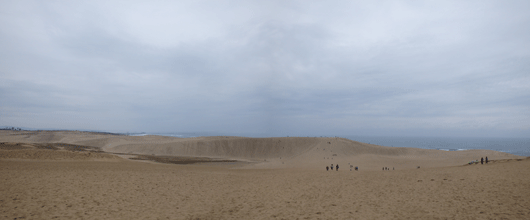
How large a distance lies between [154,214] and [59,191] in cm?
591

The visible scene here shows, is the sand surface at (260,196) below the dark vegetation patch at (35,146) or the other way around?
the other way around

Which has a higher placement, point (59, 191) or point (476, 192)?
point (476, 192)

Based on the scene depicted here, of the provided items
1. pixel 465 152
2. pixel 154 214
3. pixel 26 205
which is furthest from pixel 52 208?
pixel 465 152

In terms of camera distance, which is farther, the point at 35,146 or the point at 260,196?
the point at 35,146

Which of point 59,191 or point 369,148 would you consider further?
point 369,148

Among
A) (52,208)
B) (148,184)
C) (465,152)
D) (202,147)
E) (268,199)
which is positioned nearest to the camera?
(52,208)

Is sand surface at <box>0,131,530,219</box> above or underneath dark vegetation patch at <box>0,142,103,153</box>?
above

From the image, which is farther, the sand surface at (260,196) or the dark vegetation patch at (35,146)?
the dark vegetation patch at (35,146)

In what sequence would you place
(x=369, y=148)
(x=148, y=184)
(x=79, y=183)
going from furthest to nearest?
(x=369, y=148)
(x=148, y=184)
(x=79, y=183)

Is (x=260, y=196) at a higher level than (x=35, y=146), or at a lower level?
higher

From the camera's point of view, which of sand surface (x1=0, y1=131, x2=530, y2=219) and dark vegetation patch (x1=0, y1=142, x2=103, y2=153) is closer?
sand surface (x1=0, y1=131, x2=530, y2=219)

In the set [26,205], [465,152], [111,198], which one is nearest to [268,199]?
[111,198]

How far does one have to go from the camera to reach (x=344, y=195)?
525 inches

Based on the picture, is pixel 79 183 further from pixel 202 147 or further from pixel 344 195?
pixel 202 147
